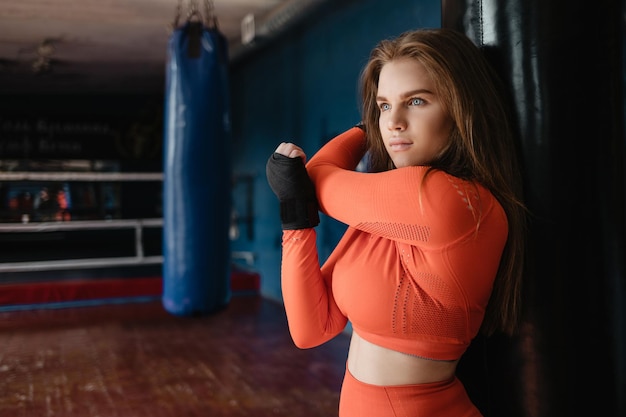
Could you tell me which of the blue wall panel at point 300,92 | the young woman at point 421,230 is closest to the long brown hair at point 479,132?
the young woman at point 421,230

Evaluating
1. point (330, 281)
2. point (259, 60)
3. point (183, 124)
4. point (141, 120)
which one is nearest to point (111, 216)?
point (141, 120)

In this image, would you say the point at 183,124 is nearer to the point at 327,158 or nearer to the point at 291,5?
the point at 291,5

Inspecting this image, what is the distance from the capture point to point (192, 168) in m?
3.02

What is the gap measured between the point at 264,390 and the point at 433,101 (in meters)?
2.30

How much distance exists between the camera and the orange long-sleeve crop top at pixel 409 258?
2.64 ft

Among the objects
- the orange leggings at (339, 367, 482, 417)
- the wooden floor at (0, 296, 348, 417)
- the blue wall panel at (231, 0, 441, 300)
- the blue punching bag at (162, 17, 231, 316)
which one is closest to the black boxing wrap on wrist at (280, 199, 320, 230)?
the orange leggings at (339, 367, 482, 417)

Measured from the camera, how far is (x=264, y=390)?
2.87 m

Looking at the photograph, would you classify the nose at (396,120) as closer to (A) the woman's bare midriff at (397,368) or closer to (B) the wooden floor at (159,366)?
(A) the woman's bare midriff at (397,368)

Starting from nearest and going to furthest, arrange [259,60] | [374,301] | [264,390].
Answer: [374,301]
[264,390]
[259,60]

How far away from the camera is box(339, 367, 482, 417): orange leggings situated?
875mm

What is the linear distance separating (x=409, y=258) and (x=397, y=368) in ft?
0.57

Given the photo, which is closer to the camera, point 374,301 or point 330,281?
point 374,301

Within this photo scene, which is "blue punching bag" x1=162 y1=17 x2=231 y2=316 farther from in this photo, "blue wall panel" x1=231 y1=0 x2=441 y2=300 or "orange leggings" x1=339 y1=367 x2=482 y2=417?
"orange leggings" x1=339 y1=367 x2=482 y2=417

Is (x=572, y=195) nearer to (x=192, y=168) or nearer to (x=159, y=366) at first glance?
(x=192, y=168)
